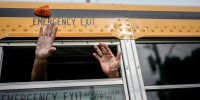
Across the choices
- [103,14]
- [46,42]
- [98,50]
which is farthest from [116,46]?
[46,42]

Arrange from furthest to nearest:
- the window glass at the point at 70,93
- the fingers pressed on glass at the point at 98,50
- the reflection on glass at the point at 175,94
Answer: the fingers pressed on glass at the point at 98,50 < the reflection on glass at the point at 175,94 < the window glass at the point at 70,93

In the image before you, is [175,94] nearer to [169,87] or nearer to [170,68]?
[169,87]

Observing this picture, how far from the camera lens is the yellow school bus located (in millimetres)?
952

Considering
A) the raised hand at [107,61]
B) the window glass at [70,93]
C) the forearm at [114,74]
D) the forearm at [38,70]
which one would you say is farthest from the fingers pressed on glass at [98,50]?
the forearm at [38,70]

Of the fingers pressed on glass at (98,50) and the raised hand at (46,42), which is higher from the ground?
the raised hand at (46,42)

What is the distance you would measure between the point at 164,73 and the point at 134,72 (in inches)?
12.4

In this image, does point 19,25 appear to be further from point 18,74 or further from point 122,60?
point 122,60

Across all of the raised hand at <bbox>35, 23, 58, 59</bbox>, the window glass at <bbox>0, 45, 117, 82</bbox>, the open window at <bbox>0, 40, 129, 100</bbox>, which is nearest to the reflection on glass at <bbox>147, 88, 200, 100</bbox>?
the open window at <bbox>0, 40, 129, 100</bbox>

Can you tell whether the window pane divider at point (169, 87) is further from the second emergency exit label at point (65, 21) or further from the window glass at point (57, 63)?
the second emergency exit label at point (65, 21)

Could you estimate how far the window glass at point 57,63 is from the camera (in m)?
1.08

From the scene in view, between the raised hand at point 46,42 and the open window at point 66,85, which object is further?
the raised hand at point 46,42

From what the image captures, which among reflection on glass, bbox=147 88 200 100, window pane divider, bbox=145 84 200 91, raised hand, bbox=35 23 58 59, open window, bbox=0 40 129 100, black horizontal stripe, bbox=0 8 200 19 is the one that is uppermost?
black horizontal stripe, bbox=0 8 200 19

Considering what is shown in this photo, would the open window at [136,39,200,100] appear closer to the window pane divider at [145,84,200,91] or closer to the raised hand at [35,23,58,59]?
the window pane divider at [145,84,200,91]

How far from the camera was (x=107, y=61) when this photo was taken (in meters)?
1.21
